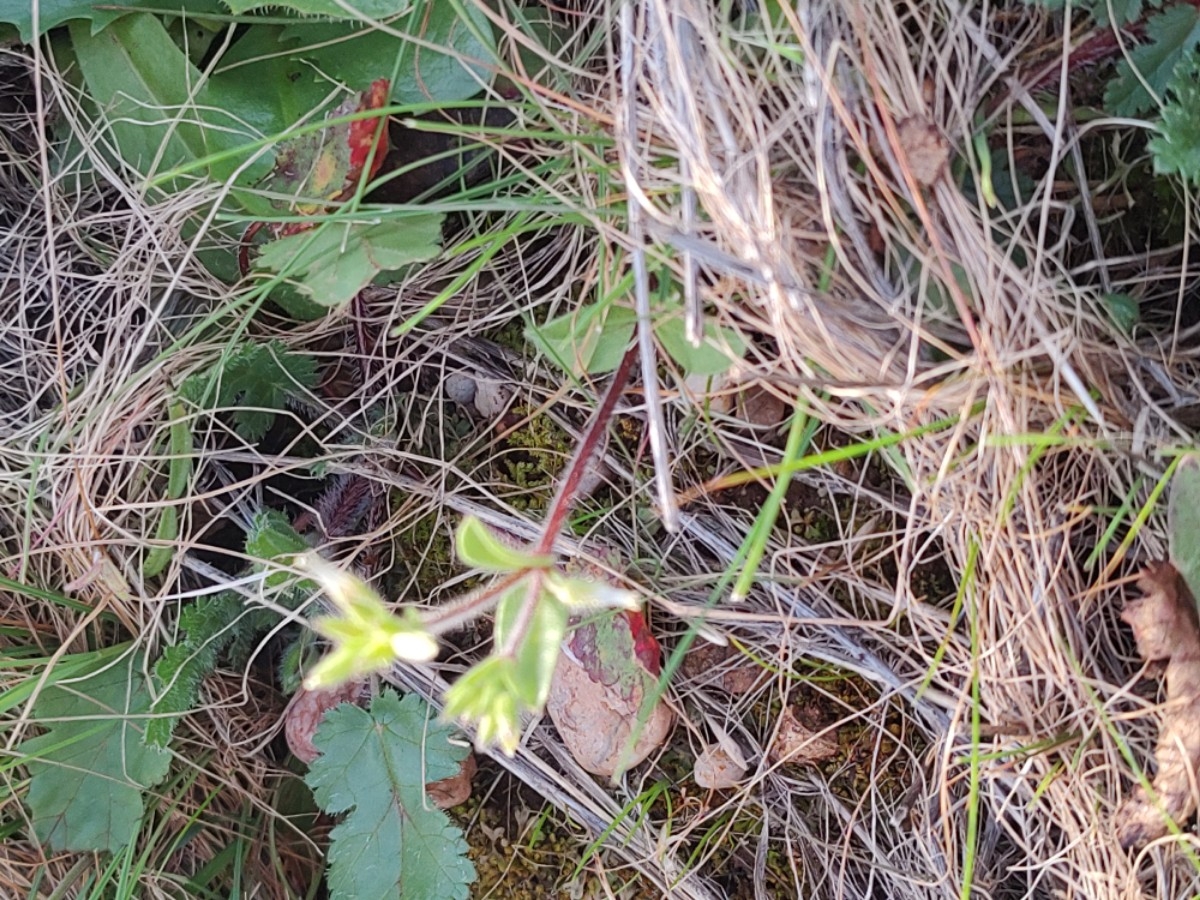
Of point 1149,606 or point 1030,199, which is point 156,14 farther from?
point 1149,606

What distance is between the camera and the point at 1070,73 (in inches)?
37.9

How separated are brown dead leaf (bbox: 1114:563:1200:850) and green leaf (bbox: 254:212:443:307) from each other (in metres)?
0.82

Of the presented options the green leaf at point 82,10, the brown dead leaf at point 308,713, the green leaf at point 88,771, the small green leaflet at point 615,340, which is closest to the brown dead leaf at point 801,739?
the small green leaflet at point 615,340

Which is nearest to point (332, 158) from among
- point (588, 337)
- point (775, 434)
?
point (588, 337)

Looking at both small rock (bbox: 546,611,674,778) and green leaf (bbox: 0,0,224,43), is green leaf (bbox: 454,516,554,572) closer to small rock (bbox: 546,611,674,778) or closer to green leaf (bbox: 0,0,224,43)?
small rock (bbox: 546,611,674,778)

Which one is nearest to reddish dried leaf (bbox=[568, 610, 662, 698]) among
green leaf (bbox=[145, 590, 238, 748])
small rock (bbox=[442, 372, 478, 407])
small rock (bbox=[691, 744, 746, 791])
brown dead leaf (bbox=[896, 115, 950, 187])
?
small rock (bbox=[691, 744, 746, 791])

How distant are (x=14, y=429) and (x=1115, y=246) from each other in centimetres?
142

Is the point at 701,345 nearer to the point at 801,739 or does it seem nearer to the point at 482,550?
the point at 482,550

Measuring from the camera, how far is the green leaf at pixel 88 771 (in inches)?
49.4

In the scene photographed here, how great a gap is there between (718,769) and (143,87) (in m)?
1.19

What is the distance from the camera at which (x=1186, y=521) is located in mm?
892

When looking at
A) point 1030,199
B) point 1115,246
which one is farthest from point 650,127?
point 1115,246

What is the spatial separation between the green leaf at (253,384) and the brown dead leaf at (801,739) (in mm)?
756

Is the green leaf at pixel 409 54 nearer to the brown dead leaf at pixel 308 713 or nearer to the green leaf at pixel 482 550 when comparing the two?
the green leaf at pixel 482 550
